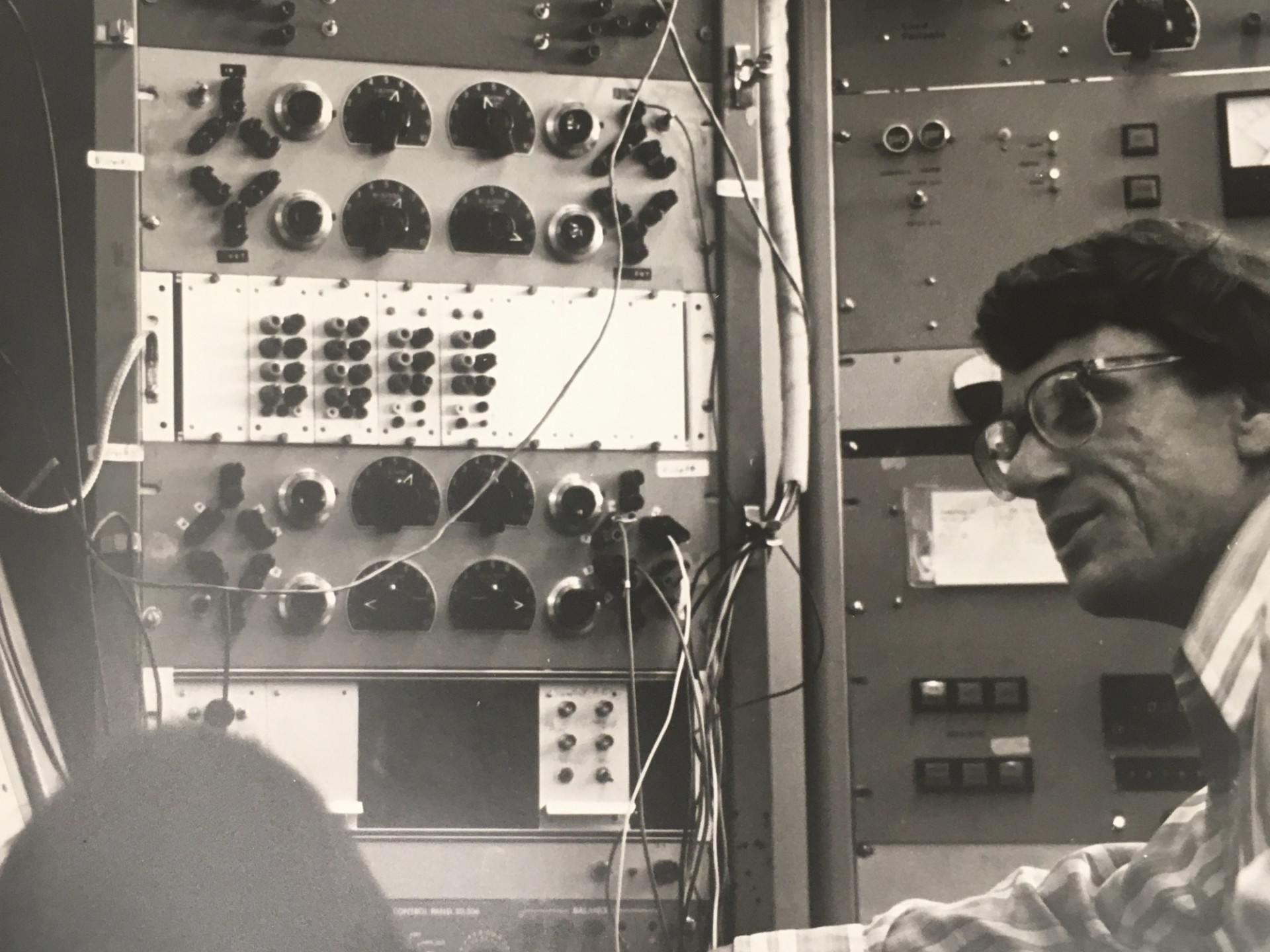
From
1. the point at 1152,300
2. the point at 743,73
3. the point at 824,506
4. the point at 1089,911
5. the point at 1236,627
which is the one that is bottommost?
the point at 1089,911

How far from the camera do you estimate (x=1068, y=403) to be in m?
1.44

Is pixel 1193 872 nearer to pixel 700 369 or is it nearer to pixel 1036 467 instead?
pixel 1036 467

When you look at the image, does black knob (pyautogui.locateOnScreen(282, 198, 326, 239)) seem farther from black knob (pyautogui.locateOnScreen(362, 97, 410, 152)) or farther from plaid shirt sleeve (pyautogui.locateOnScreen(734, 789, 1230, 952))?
plaid shirt sleeve (pyautogui.locateOnScreen(734, 789, 1230, 952))

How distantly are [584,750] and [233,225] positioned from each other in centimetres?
83

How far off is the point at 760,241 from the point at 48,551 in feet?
3.41

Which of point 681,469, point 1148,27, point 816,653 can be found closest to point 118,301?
point 681,469

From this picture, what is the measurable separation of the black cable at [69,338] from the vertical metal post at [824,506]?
94cm

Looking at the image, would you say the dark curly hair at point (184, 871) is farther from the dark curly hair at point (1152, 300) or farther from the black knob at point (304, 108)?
the dark curly hair at point (1152, 300)

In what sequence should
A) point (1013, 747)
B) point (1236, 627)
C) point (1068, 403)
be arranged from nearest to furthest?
point (1236, 627) < point (1068, 403) < point (1013, 747)

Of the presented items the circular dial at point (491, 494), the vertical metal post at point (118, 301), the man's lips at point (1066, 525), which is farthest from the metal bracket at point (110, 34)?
the man's lips at point (1066, 525)

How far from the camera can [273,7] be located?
1727 millimetres

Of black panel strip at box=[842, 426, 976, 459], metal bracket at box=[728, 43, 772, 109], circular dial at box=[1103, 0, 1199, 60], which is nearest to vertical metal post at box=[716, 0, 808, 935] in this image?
metal bracket at box=[728, 43, 772, 109]

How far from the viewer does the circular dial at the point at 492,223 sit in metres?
1.75

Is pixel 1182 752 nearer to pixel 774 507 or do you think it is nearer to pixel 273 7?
pixel 774 507
